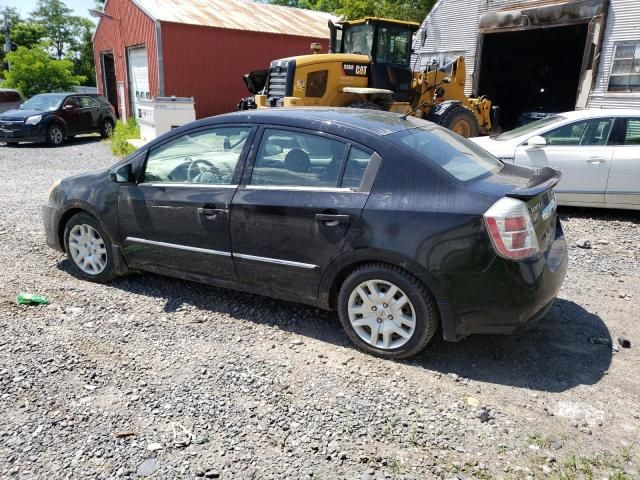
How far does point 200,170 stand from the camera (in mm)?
4133

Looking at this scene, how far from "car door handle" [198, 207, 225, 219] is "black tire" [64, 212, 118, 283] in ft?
3.67

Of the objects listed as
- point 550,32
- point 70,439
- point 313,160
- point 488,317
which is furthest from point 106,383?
point 550,32

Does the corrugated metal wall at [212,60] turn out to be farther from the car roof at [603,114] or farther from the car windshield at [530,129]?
the car roof at [603,114]

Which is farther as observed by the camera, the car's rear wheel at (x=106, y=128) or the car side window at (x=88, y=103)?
the car's rear wheel at (x=106, y=128)

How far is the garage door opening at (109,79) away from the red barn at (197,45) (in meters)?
2.05

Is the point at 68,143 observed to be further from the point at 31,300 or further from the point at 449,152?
the point at 449,152

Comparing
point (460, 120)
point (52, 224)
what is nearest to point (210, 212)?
point (52, 224)

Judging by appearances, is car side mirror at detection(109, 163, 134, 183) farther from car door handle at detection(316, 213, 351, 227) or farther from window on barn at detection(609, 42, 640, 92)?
window on barn at detection(609, 42, 640, 92)

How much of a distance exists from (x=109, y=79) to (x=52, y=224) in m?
22.5

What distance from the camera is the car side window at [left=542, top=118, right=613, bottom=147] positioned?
6660 millimetres

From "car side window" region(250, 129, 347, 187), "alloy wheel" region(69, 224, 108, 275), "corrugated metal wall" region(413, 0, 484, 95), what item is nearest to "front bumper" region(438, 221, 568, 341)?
"car side window" region(250, 129, 347, 187)

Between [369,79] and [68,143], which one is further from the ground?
[369,79]

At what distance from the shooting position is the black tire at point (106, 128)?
17802 mm

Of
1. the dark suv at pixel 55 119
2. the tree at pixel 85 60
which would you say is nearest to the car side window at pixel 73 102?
the dark suv at pixel 55 119
